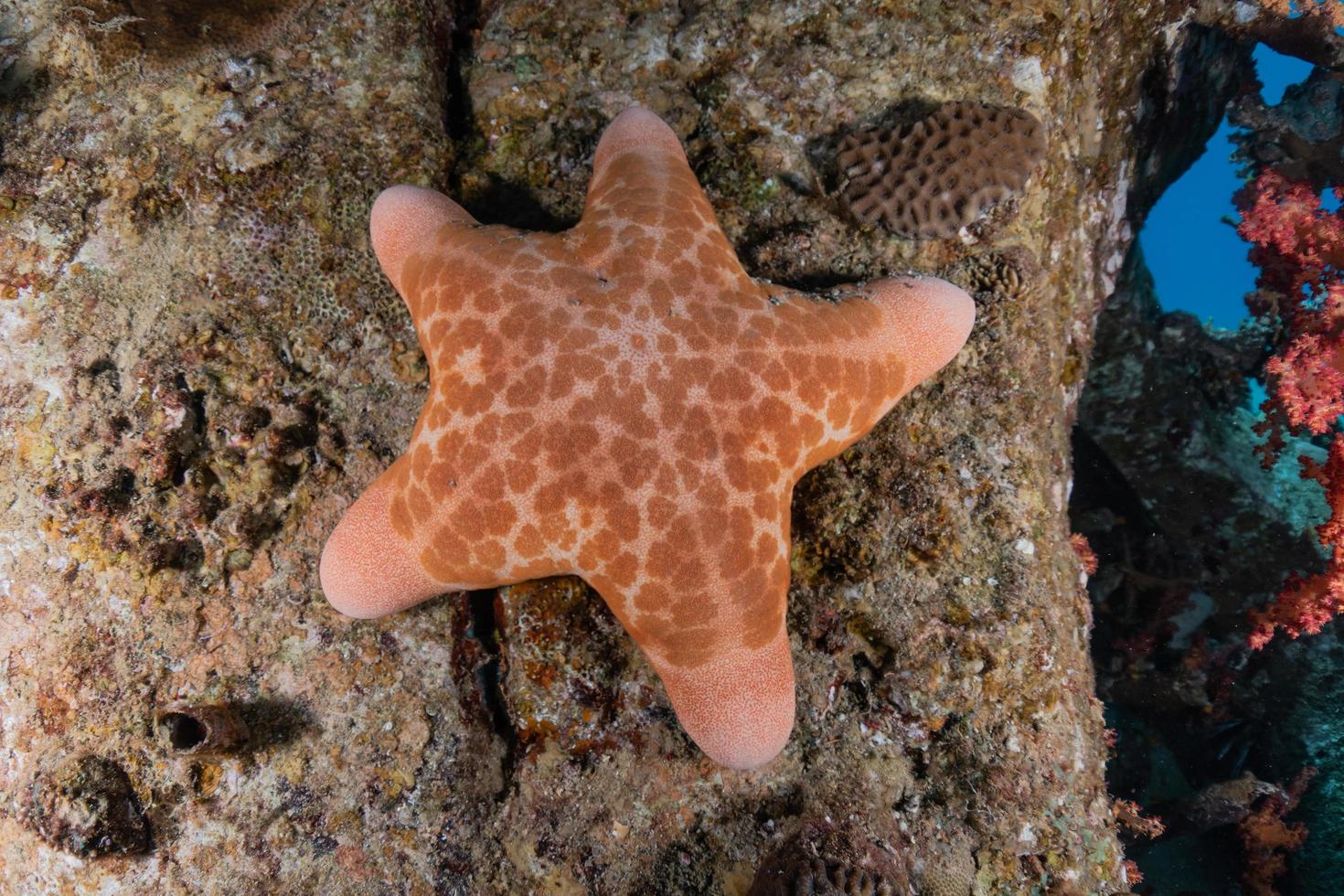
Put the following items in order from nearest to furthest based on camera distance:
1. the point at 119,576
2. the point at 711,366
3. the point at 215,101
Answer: the point at 711,366 → the point at 119,576 → the point at 215,101

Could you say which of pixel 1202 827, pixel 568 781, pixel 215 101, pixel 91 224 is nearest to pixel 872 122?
pixel 215 101

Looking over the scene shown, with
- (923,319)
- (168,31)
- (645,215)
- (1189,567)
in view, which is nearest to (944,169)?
(923,319)

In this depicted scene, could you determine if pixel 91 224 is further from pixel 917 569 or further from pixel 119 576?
pixel 917 569

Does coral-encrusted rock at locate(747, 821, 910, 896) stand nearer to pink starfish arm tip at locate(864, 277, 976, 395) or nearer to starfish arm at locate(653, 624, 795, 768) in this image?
starfish arm at locate(653, 624, 795, 768)

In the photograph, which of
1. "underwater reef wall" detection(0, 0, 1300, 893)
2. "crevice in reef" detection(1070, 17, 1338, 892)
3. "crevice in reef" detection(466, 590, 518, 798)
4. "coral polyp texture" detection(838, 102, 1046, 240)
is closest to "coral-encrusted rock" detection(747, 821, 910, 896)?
"underwater reef wall" detection(0, 0, 1300, 893)

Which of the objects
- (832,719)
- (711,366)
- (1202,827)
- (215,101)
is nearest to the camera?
(711,366)

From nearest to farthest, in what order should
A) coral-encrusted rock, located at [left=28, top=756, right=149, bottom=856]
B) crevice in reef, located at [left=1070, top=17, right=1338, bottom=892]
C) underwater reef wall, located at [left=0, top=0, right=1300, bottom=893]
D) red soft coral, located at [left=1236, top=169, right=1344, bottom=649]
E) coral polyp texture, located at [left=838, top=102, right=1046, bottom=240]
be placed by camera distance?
coral-encrusted rock, located at [left=28, top=756, right=149, bottom=856] → underwater reef wall, located at [left=0, top=0, right=1300, bottom=893] → coral polyp texture, located at [left=838, top=102, right=1046, bottom=240] → red soft coral, located at [left=1236, top=169, right=1344, bottom=649] → crevice in reef, located at [left=1070, top=17, right=1338, bottom=892]
